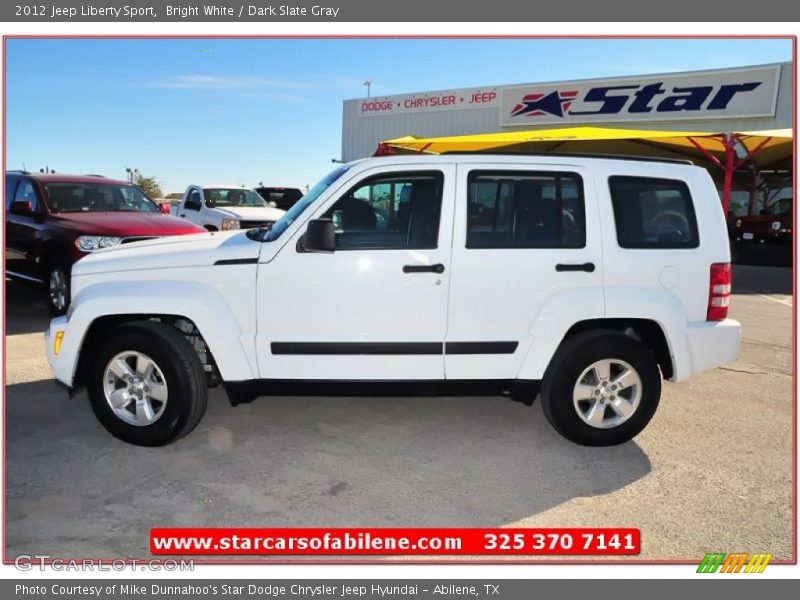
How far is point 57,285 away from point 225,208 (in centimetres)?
557

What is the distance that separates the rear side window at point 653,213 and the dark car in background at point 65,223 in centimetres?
576

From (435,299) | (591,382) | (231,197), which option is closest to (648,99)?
(231,197)

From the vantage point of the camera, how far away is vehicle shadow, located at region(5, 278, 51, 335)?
7.78m

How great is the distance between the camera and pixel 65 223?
8023 mm

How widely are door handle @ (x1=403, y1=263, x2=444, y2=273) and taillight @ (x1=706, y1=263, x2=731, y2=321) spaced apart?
1.87 metres

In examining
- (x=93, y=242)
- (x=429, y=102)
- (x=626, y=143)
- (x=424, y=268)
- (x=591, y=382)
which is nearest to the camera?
(x=424, y=268)

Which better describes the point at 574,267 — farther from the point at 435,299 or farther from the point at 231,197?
the point at 231,197

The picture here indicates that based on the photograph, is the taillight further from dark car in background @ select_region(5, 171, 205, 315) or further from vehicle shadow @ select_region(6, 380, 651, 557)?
dark car in background @ select_region(5, 171, 205, 315)

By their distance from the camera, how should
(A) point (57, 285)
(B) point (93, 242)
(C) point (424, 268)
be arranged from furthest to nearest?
(A) point (57, 285) < (B) point (93, 242) < (C) point (424, 268)

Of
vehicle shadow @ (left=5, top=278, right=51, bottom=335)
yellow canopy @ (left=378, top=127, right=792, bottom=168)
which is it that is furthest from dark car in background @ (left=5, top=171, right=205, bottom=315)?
yellow canopy @ (left=378, top=127, right=792, bottom=168)

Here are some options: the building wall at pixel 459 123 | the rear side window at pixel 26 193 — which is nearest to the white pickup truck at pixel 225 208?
the rear side window at pixel 26 193

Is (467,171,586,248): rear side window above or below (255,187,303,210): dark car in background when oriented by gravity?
below

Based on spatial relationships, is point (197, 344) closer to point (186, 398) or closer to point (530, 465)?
point (186, 398)

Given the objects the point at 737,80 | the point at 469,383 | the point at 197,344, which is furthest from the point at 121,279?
the point at 737,80
